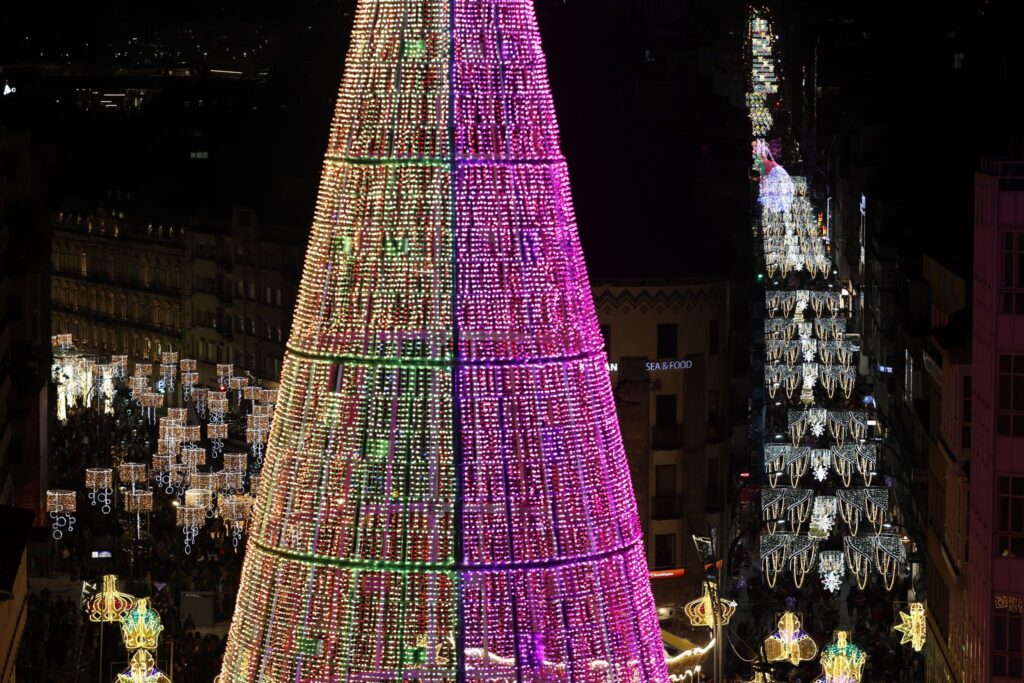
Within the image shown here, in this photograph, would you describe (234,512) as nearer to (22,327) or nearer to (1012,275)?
(22,327)

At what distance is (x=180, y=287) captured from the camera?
117 metres

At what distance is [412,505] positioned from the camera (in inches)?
645

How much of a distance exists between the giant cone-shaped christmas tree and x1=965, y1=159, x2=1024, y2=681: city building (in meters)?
20.0

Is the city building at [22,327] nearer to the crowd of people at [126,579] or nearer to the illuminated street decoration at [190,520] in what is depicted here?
the crowd of people at [126,579]

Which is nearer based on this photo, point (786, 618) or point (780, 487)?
point (786, 618)

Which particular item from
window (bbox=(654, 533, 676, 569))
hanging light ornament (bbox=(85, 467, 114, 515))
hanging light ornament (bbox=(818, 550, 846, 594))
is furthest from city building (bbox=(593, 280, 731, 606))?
hanging light ornament (bbox=(85, 467, 114, 515))

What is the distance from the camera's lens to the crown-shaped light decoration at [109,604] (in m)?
42.7

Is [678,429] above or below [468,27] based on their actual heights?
below

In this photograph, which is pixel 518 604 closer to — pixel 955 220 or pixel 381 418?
pixel 381 418

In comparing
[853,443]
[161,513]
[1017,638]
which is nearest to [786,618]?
[1017,638]

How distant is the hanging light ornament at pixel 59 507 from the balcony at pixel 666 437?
45.0 ft

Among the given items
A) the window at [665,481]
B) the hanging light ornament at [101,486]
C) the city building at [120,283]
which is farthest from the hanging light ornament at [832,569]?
Answer: the city building at [120,283]

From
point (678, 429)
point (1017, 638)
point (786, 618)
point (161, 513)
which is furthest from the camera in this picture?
point (161, 513)

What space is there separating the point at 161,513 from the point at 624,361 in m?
16.2
